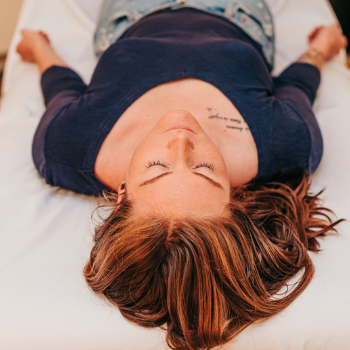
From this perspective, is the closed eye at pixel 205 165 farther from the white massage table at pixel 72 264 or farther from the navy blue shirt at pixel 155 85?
the white massage table at pixel 72 264

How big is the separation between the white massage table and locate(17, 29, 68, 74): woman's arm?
6 cm

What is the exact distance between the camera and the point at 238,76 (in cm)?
117

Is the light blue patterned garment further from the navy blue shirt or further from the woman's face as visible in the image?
the woman's face

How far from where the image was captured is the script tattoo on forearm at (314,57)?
143 cm

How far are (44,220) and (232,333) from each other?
582 mm

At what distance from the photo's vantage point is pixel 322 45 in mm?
1501

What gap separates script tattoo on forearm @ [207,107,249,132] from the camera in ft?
3.61

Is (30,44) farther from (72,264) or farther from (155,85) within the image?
(72,264)

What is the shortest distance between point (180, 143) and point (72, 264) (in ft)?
1.33

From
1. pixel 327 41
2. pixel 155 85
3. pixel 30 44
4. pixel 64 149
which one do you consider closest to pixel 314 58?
pixel 327 41

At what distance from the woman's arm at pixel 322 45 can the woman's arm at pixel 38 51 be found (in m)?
0.95

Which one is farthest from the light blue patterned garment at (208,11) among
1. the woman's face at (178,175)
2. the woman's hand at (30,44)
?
the woman's face at (178,175)

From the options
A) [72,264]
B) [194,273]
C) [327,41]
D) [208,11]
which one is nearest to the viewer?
[194,273]

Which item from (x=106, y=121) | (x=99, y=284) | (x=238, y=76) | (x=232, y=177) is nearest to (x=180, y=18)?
(x=238, y=76)
